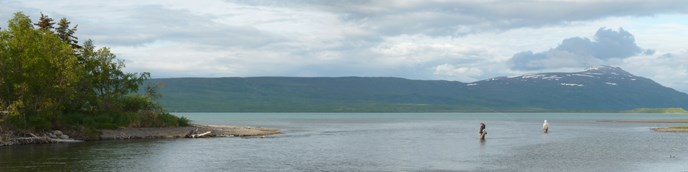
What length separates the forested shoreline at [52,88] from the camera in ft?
272

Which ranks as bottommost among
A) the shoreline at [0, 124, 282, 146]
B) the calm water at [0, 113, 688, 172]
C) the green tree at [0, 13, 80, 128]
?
the calm water at [0, 113, 688, 172]

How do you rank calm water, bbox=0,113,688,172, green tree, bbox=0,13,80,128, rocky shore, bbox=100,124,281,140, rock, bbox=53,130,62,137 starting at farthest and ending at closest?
rocky shore, bbox=100,124,281,140 < rock, bbox=53,130,62,137 < green tree, bbox=0,13,80,128 < calm water, bbox=0,113,688,172

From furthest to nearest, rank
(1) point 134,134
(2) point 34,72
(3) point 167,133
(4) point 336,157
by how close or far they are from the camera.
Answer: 1. (3) point 167,133
2. (1) point 134,134
3. (2) point 34,72
4. (4) point 336,157

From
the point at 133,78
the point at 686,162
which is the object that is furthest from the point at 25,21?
the point at 686,162

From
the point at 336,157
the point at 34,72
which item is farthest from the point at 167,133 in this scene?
the point at 336,157

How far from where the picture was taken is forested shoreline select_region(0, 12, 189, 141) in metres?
82.9

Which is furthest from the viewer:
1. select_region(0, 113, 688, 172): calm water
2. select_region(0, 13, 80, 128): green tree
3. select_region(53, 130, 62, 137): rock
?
select_region(53, 130, 62, 137): rock

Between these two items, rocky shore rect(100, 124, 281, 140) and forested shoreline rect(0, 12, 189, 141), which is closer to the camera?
forested shoreline rect(0, 12, 189, 141)

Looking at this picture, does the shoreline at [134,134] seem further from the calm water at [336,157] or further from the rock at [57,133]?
the calm water at [336,157]

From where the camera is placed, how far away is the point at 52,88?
86.2m

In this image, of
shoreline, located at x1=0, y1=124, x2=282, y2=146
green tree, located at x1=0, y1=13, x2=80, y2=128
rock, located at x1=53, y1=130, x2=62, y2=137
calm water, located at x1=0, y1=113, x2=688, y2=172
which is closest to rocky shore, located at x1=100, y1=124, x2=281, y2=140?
shoreline, located at x1=0, y1=124, x2=282, y2=146

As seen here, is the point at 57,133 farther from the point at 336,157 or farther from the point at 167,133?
the point at 336,157

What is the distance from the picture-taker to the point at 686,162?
61906mm

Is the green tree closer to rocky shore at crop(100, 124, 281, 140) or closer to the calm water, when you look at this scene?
the calm water
